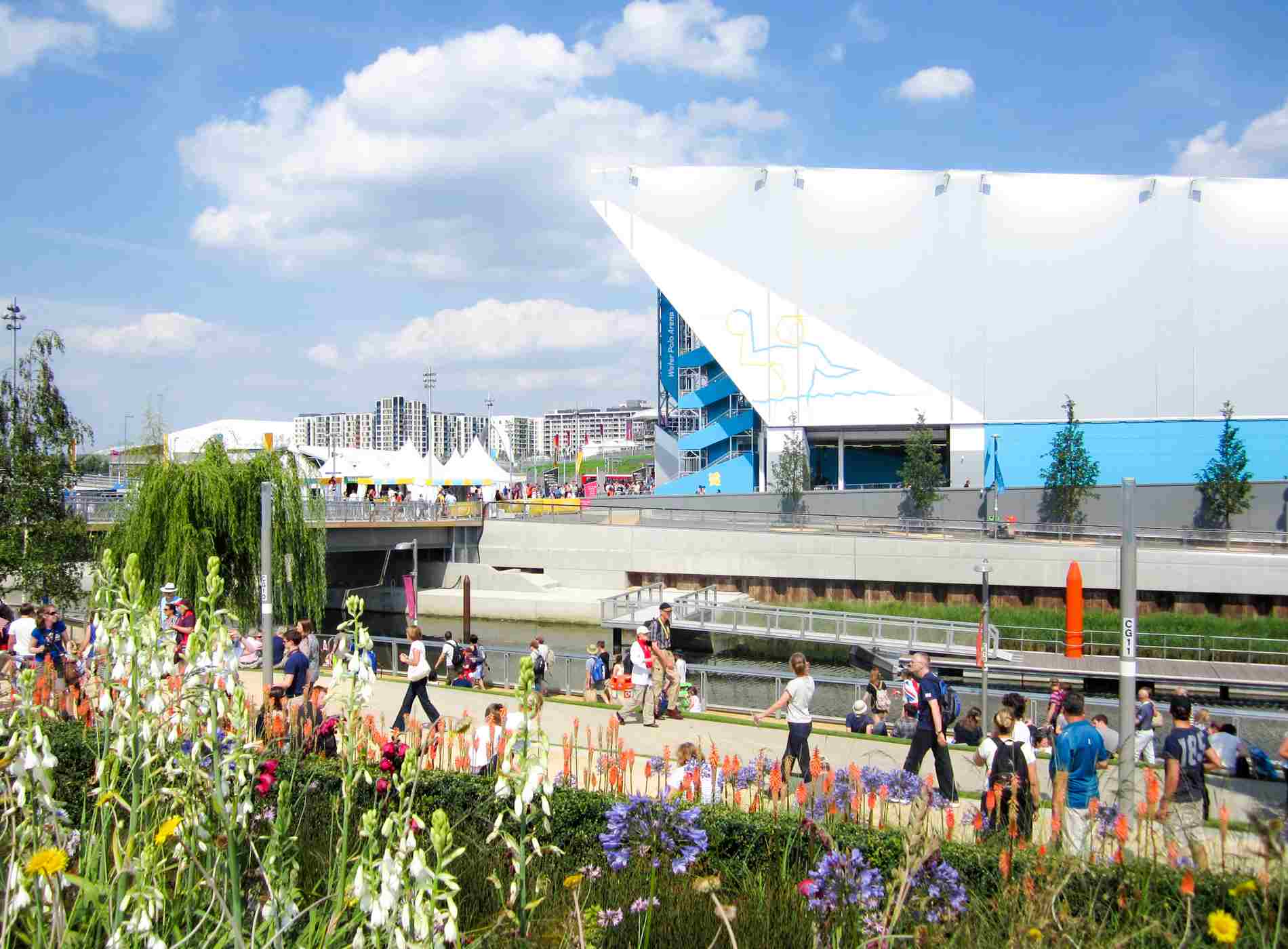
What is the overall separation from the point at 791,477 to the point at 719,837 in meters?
40.6

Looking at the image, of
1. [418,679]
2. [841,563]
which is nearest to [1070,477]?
[841,563]

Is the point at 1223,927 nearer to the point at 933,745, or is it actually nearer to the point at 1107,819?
the point at 1107,819

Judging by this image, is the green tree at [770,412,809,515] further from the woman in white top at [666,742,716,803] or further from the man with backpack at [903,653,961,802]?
the woman in white top at [666,742,716,803]

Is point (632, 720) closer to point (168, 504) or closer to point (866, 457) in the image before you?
point (168, 504)

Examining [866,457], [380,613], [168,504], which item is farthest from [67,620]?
[866,457]

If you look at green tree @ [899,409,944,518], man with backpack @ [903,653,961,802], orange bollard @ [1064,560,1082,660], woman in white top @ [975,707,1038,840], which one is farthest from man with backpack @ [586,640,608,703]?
green tree @ [899,409,944,518]

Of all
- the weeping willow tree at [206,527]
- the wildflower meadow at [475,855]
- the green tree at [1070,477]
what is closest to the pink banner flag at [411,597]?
the weeping willow tree at [206,527]

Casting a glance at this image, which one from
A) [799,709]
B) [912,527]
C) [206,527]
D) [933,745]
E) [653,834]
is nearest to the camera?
[653,834]

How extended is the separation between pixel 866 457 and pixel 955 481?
721 cm

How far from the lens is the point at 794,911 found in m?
6.12

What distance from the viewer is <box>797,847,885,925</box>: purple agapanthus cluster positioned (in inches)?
194

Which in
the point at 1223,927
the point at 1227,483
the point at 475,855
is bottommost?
the point at 475,855

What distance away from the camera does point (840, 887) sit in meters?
4.97

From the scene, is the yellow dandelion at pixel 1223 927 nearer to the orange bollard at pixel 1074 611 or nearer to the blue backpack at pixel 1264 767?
the blue backpack at pixel 1264 767
